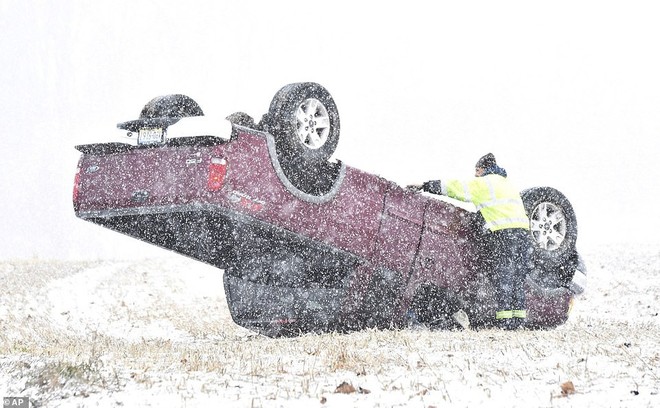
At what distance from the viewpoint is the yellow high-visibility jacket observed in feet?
27.9

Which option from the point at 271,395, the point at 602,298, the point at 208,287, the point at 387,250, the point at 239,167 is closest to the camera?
the point at 271,395

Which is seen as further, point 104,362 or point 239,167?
point 239,167

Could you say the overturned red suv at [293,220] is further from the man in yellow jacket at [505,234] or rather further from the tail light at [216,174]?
the man in yellow jacket at [505,234]

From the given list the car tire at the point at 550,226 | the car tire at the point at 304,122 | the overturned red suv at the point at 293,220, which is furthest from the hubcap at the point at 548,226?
the car tire at the point at 304,122

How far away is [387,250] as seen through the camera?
773 centimetres

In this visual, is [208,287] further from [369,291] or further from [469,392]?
[469,392]

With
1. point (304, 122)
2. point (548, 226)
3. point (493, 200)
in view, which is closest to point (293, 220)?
point (304, 122)

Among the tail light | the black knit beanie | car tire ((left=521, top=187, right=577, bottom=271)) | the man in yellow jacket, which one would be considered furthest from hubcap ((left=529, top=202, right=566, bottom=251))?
the tail light

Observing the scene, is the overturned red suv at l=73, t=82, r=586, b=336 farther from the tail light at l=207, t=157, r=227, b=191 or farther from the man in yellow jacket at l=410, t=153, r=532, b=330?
the man in yellow jacket at l=410, t=153, r=532, b=330

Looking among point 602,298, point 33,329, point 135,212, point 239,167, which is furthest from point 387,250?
point 602,298

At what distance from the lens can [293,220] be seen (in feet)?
22.3

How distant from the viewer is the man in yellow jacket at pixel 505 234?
8523mm

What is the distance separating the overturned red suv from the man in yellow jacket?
20 cm

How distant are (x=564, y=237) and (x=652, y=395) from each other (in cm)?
545
